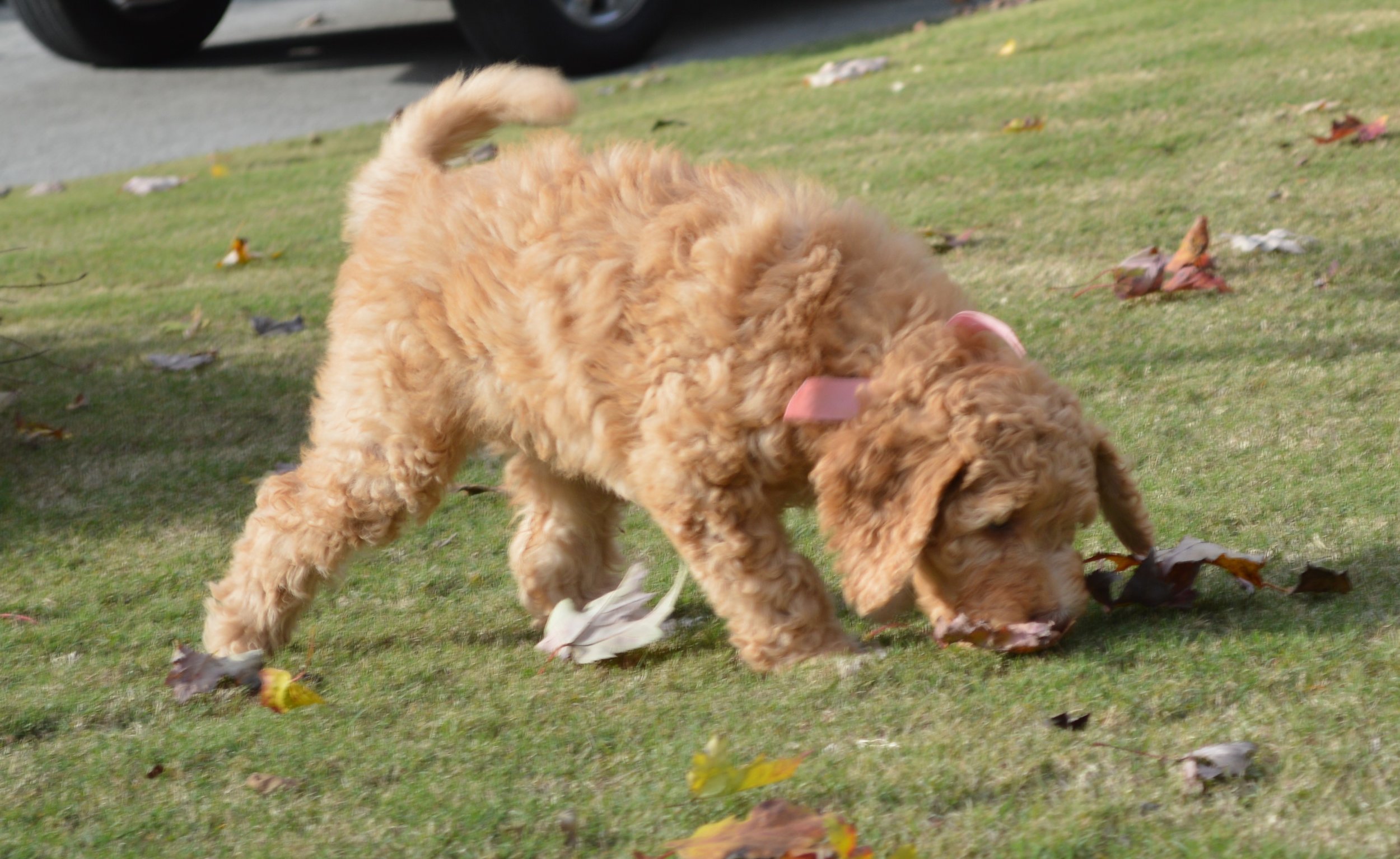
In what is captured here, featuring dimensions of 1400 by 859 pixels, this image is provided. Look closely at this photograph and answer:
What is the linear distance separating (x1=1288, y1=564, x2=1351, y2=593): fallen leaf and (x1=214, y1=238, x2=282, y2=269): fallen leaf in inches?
202

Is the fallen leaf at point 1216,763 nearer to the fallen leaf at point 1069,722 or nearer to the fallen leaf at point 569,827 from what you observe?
the fallen leaf at point 1069,722

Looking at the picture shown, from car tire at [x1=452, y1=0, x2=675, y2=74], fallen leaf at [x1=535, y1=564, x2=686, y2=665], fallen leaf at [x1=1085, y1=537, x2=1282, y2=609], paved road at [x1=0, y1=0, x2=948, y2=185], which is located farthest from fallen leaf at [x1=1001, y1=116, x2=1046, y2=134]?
fallen leaf at [x1=535, y1=564, x2=686, y2=665]

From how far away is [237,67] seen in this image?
38.0 feet

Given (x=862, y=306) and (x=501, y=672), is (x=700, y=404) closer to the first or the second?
(x=862, y=306)

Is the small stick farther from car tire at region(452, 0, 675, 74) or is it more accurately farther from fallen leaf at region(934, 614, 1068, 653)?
fallen leaf at region(934, 614, 1068, 653)

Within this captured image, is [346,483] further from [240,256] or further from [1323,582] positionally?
[240,256]

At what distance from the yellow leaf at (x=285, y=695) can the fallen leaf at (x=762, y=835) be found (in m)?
1.18

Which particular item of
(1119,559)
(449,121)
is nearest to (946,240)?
(449,121)

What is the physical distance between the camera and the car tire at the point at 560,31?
923 cm

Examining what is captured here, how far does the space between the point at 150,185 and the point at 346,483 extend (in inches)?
231

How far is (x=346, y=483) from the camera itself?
327 centimetres

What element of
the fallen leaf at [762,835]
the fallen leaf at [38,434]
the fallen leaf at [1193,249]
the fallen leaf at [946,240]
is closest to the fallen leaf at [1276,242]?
the fallen leaf at [1193,249]

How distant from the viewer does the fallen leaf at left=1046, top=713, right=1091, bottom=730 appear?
7.92 ft

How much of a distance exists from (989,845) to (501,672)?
135 centimetres
